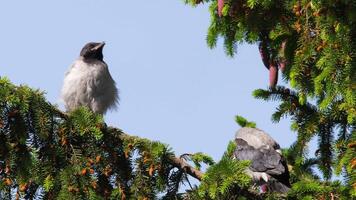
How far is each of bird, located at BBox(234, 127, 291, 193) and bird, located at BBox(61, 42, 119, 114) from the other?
8.80 ft

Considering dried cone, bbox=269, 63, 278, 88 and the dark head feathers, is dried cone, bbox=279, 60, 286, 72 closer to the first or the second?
dried cone, bbox=269, 63, 278, 88

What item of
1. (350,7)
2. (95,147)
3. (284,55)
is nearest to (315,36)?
(350,7)

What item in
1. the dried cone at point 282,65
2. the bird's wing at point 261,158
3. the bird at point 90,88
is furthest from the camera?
the bird at point 90,88

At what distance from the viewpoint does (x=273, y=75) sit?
24.5ft

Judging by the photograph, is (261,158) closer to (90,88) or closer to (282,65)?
(282,65)

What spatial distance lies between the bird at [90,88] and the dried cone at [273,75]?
4.03m

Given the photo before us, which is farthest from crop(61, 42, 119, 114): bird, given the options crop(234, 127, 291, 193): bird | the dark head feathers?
crop(234, 127, 291, 193): bird

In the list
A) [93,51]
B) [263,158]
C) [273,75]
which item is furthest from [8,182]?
[93,51]

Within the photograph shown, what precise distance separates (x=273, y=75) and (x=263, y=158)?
1.50 m

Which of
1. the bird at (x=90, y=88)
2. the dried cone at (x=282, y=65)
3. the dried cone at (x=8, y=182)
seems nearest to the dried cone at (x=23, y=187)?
the dried cone at (x=8, y=182)

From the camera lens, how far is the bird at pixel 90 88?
11039 millimetres

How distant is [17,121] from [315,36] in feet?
8.28

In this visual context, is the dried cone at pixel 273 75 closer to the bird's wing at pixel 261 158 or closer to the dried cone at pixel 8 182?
the bird's wing at pixel 261 158

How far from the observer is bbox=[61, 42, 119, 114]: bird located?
36.2 feet
